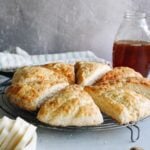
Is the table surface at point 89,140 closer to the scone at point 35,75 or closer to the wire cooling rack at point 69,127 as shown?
the wire cooling rack at point 69,127

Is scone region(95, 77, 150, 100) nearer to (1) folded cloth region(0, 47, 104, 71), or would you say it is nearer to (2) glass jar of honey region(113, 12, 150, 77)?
(2) glass jar of honey region(113, 12, 150, 77)

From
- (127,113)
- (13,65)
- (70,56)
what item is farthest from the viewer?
(70,56)

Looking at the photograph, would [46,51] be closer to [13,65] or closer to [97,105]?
[13,65]

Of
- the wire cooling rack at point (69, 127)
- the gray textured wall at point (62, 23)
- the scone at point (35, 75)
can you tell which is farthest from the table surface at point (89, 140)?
the gray textured wall at point (62, 23)

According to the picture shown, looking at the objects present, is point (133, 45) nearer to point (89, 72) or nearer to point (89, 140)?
point (89, 72)

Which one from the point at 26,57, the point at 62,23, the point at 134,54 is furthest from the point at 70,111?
the point at 62,23

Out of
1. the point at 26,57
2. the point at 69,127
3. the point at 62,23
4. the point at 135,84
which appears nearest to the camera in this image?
the point at 69,127

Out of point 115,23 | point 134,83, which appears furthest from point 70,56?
point 134,83
